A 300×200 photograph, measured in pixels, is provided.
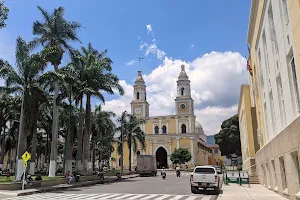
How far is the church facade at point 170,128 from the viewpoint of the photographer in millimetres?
83000

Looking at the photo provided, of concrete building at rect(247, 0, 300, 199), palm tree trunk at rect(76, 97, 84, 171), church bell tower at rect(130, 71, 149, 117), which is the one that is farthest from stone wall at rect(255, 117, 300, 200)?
church bell tower at rect(130, 71, 149, 117)

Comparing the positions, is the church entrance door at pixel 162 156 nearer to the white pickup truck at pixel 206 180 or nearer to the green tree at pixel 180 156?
the green tree at pixel 180 156

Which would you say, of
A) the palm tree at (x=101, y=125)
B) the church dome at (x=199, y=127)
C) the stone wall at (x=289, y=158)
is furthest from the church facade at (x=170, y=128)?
the stone wall at (x=289, y=158)

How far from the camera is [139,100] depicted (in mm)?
90000

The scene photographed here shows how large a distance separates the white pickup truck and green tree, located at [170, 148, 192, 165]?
5743cm

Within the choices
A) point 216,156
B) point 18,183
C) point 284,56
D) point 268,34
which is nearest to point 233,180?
point 268,34

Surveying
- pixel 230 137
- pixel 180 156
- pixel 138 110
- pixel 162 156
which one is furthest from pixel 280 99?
pixel 138 110

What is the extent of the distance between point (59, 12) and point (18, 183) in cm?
1749

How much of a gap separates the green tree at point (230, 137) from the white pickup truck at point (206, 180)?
54.0 m

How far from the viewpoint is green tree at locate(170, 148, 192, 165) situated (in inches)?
2965

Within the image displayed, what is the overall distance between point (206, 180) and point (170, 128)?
227 feet

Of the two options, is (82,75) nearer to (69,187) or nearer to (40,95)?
(40,95)

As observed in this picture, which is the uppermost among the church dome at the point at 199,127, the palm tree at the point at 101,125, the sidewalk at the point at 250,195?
the church dome at the point at 199,127

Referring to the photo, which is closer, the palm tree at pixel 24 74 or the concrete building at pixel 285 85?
the concrete building at pixel 285 85
